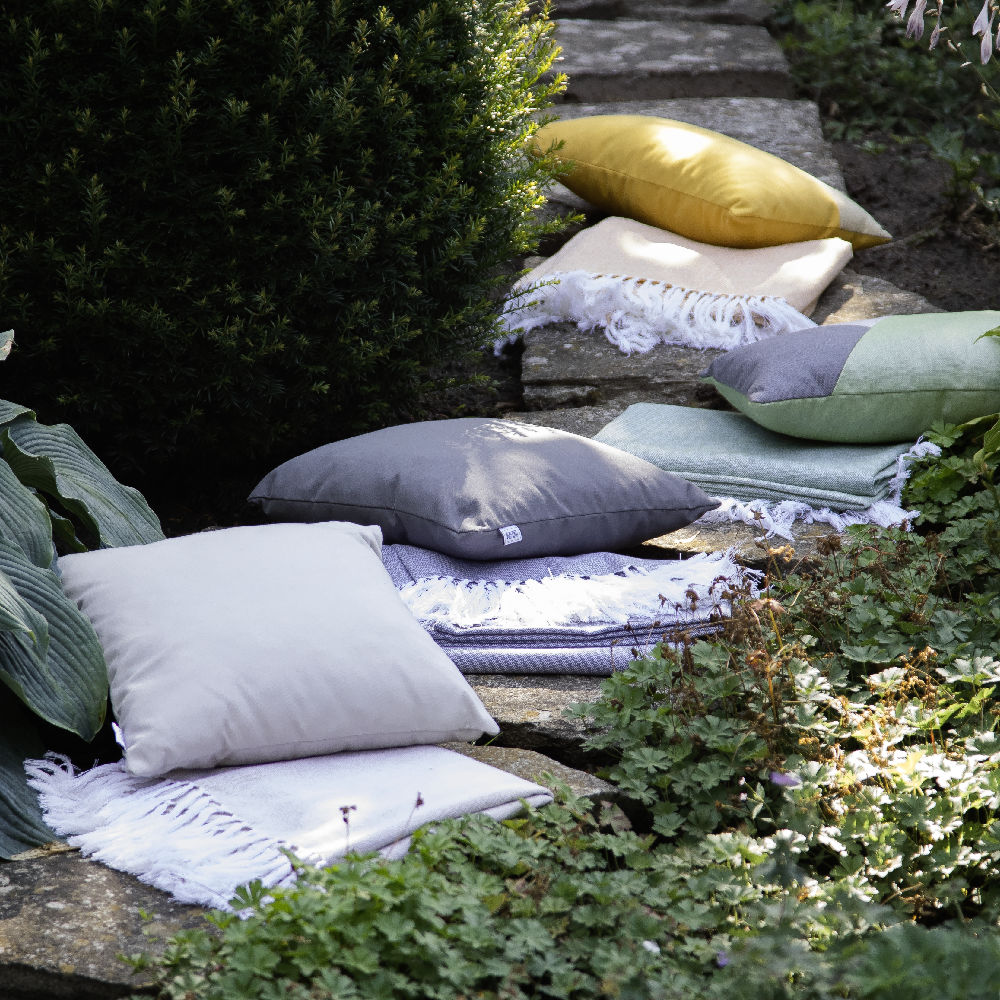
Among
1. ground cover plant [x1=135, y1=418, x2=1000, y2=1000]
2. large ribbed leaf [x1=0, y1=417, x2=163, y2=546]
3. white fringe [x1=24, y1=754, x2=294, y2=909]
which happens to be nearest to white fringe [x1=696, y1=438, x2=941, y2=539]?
ground cover plant [x1=135, y1=418, x2=1000, y2=1000]

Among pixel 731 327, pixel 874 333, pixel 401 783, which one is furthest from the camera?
pixel 731 327

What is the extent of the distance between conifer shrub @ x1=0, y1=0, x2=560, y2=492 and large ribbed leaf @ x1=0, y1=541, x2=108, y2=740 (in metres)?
1.06

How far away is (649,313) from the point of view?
382 cm

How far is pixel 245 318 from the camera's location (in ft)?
9.21

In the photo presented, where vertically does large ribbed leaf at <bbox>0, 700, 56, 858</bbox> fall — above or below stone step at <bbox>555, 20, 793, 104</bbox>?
below

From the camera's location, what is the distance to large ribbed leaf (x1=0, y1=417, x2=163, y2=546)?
2078 mm

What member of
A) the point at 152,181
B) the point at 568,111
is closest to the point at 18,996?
the point at 152,181

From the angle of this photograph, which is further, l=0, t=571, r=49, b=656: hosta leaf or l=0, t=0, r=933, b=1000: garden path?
l=0, t=571, r=49, b=656: hosta leaf

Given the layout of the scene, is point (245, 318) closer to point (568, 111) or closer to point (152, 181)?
point (152, 181)

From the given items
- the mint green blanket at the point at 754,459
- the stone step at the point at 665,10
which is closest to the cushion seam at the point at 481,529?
the mint green blanket at the point at 754,459

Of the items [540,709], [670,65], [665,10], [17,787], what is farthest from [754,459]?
[665,10]

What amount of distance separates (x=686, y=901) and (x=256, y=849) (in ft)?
1.81

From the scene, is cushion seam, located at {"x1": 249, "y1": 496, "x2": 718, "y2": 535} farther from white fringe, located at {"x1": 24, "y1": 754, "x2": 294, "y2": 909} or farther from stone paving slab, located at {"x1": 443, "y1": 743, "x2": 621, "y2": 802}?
A: white fringe, located at {"x1": 24, "y1": 754, "x2": 294, "y2": 909}

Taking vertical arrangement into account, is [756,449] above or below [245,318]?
below
